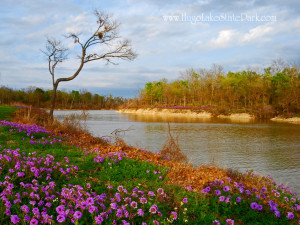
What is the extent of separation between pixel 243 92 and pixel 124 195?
59.6 m

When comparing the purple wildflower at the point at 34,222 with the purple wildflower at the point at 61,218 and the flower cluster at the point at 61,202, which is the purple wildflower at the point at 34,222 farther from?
the purple wildflower at the point at 61,218

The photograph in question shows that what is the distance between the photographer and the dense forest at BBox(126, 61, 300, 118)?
159ft

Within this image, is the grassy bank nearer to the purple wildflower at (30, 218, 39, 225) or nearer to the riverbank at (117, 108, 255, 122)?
the purple wildflower at (30, 218, 39, 225)

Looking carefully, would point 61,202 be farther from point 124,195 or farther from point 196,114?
point 196,114

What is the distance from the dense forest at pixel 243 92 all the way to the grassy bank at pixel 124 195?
103 ft

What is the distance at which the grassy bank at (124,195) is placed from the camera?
333 centimetres

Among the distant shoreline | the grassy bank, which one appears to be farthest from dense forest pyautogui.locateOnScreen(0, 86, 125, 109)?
the grassy bank

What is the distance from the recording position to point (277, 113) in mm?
48219

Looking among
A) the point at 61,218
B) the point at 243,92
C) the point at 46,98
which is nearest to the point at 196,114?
the point at 243,92

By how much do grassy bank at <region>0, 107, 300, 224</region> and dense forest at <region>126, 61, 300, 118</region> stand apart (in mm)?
31296

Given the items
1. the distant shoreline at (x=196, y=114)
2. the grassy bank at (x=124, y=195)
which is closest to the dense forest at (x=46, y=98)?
the distant shoreline at (x=196, y=114)

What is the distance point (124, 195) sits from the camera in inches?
169

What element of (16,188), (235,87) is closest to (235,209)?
(16,188)

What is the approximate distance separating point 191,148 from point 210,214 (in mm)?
10942
